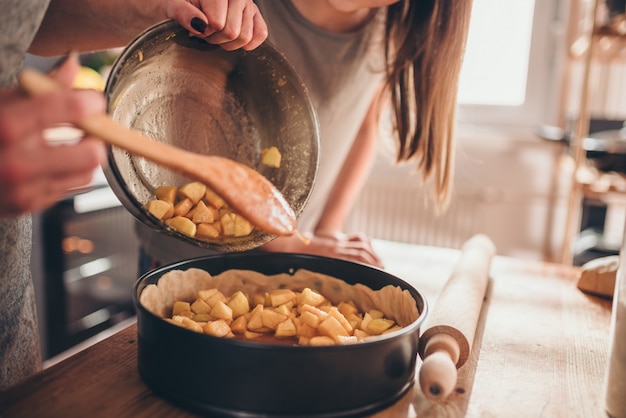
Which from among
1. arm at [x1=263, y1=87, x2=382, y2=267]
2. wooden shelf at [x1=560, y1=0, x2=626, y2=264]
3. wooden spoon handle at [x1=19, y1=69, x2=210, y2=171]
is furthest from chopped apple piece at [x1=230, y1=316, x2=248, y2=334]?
wooden shelf at [x1=560, y1=0, x2=626, y2=264]

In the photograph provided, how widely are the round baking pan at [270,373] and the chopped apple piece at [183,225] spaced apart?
132 millimetres

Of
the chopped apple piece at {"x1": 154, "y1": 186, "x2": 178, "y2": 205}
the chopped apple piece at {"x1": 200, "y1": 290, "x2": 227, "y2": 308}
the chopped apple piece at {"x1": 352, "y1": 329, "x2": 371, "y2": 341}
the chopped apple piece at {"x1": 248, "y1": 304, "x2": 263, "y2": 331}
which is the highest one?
the chopped apple piece at {"x1": 154, "y1": 186, "x2": 178, "y2": 205}

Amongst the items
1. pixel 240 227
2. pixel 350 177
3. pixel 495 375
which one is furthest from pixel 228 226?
pixel 350 177

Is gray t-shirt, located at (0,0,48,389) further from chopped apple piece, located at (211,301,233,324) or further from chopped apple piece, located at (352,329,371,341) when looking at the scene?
chopped apple piece, located at (352,329,371,341)

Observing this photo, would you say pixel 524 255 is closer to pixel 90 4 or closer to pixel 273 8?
pixel 273 8

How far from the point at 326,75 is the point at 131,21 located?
1.57ft

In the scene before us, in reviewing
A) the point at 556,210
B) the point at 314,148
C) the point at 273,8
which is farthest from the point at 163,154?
the point at 556,210

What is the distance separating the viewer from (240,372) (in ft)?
2.10

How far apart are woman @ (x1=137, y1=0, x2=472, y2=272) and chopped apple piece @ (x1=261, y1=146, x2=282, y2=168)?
0.89 feet

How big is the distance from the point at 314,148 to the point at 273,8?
43 cm

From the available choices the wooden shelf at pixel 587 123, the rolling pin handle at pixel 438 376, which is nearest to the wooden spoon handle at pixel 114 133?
the rolling pin handle at pixel 438 376

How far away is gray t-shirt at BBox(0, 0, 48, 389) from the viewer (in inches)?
25.7

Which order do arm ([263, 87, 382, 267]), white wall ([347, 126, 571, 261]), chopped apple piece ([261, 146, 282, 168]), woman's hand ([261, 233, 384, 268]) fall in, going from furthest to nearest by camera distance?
white wall ([347, 126, 571, 261]), arm ([263, 87, 382, 267]), woman's hand ([261, 233, 384, 268]), chopped apple piece ([261, 146, 282, 168])

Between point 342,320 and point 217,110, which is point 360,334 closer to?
point 342,320
